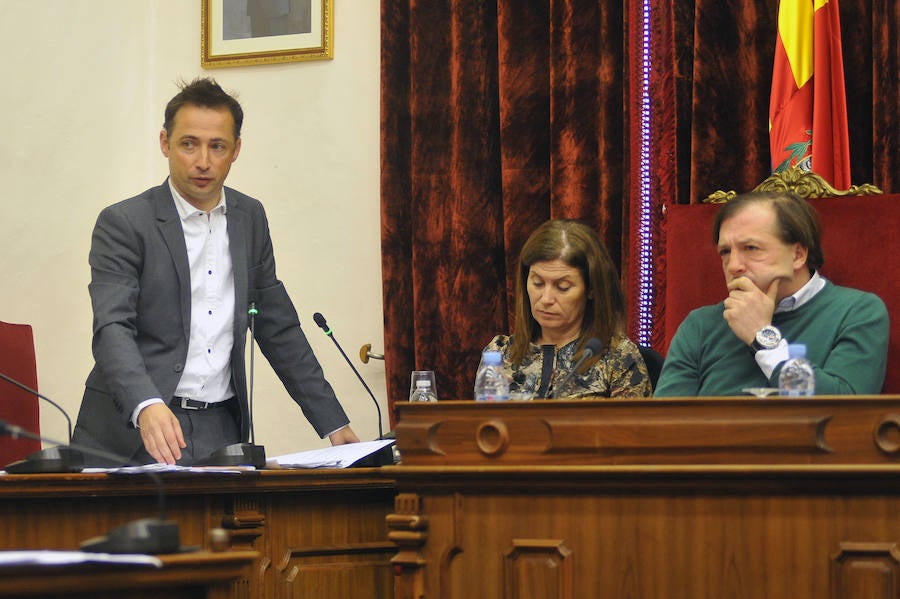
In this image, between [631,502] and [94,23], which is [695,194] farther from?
[94,23]

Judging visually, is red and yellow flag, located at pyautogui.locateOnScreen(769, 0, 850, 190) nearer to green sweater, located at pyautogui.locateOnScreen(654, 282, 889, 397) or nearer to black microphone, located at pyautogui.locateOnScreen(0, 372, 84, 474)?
green sweater, located at pyautogui.locateOnScreen(654, 282, 889, 397)

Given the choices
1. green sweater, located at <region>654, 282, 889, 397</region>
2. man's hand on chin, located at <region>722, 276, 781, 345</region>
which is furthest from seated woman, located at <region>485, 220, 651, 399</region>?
man's hand on chin, located at <region>722, 276, 781, 345</region>

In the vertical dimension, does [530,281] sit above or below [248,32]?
below

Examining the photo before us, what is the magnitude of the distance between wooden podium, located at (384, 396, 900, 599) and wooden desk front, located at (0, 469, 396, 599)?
47 centimetres

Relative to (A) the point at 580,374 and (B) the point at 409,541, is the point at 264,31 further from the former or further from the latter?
(B) the point at 409,541

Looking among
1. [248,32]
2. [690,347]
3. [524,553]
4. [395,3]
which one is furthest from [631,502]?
[248,32]

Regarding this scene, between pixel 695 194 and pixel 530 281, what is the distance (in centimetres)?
85

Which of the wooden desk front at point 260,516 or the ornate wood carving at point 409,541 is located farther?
the wooden desk front at point 260,516

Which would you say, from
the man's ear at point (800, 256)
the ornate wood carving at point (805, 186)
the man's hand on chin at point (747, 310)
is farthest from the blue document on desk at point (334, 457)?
the ornate wood carving at point (805, 186)

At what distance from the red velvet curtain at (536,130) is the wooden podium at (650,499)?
1.68 metres

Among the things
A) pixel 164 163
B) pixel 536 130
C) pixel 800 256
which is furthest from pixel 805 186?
pixel 164 163

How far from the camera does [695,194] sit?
3.54 m

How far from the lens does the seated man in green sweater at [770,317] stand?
2467mm

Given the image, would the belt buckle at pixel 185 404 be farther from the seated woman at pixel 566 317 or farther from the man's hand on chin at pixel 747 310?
the man's hand on chin at pixel 747 310
